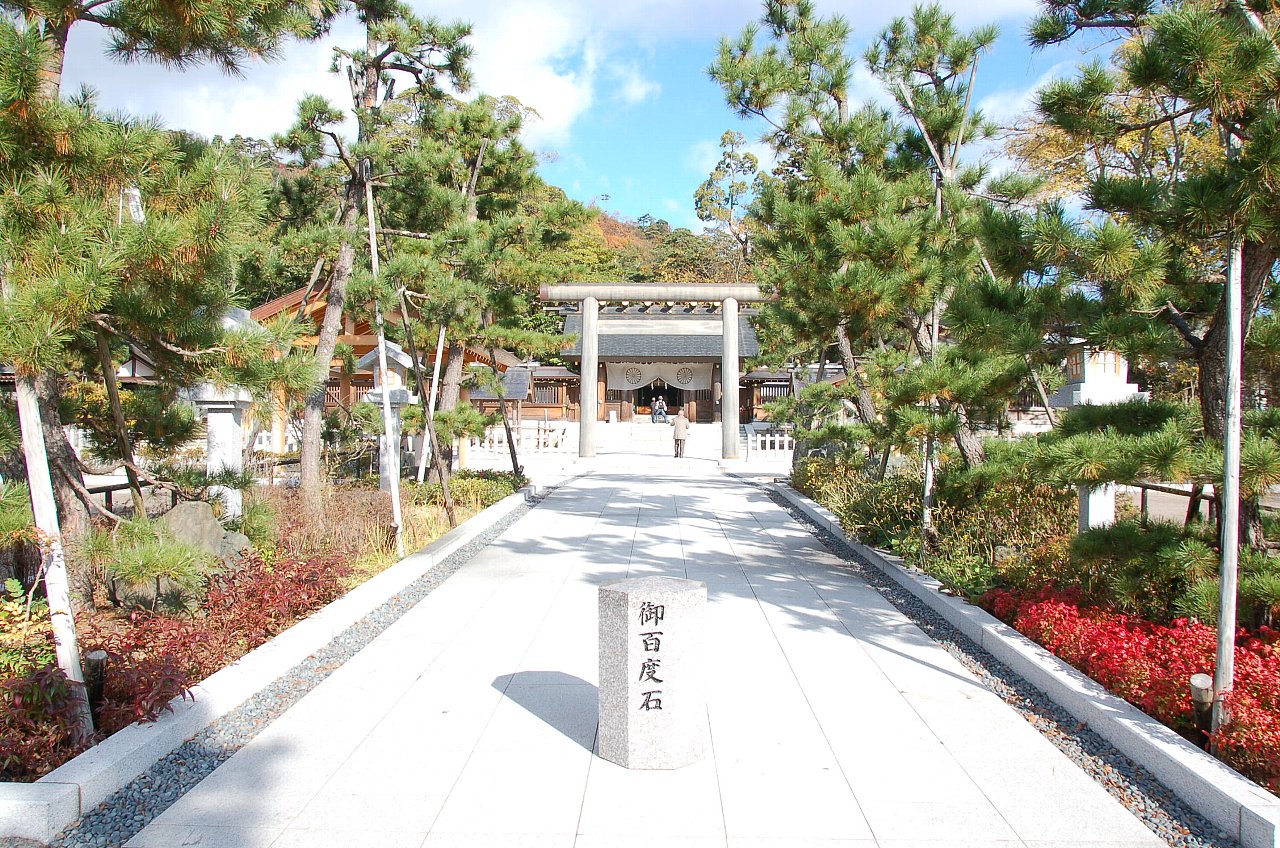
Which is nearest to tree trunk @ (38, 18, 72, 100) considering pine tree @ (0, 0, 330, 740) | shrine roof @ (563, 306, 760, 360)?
pine tree @ (0, 0, 330, 740)

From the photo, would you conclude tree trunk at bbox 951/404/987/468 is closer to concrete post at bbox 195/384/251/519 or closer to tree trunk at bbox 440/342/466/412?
concrete post at bbox 195/384/251/519

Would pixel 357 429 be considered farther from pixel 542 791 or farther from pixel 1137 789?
pixel 1137 789

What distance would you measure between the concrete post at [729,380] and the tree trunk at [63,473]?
16.0 meters

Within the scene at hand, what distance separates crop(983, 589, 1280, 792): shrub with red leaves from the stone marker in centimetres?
213

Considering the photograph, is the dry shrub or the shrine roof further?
the shrine roof

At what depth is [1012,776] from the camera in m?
3.35

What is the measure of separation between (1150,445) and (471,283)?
778cm

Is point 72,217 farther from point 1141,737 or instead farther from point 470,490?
point 470,490

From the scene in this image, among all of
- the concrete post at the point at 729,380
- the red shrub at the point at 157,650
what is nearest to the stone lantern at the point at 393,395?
the red shrub at the point at 157,650

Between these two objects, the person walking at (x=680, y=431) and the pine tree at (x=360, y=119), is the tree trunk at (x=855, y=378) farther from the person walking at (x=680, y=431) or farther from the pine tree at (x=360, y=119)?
the person walking at (x=680, y=431)

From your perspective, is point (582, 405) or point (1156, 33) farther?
point (582, 405)

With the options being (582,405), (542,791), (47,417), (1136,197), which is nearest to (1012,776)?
(542,791)

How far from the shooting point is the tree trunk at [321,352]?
26.6ft

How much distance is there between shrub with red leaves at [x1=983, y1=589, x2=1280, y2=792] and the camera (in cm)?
310
